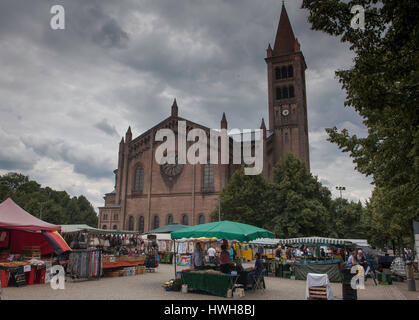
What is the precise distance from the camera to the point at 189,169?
1818 inches

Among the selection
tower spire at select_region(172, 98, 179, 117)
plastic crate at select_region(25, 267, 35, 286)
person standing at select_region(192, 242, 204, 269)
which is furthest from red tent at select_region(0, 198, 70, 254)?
tower spire at select_region(172, 98, 179, 117)

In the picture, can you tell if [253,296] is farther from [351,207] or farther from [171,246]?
[351,207]

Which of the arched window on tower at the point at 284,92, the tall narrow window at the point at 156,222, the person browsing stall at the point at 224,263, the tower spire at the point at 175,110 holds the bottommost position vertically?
the person browsing stall at the point at 224,263

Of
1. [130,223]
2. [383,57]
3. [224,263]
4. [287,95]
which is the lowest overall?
[224,263]

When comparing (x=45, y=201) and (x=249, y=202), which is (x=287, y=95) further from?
(x=45, y=201)

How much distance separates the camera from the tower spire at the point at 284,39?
59.1m

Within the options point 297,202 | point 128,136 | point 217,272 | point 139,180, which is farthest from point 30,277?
point 128,136

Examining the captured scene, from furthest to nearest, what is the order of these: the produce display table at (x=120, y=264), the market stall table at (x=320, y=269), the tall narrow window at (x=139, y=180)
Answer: the tall narrow window at (x=139, y=180) → the produce display table at (x=120, y=264) → the market stall table at (x=320, y=269)

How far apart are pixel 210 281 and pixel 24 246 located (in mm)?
11870

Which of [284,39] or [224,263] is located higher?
[284,39]

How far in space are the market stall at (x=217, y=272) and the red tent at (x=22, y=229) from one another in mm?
7045

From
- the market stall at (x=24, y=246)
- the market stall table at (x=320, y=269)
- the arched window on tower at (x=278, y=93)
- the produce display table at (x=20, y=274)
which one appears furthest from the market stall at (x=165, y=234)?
the arched window on tower at (x=278, y=93)

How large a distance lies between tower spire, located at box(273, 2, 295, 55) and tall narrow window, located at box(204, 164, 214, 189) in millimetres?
28111

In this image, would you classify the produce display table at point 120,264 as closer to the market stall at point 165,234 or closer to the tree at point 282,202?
A: the market stall at point 165,234
